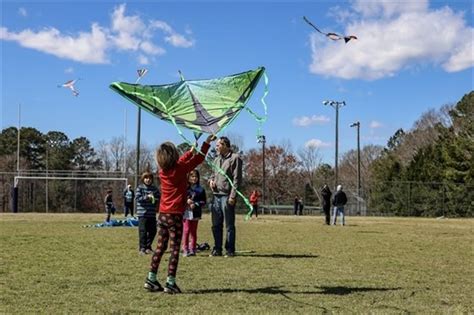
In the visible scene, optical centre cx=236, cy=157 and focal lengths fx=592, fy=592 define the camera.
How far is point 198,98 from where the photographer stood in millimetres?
9367

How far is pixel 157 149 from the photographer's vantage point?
26.7 ft

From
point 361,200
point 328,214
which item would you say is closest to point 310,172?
point 361,200

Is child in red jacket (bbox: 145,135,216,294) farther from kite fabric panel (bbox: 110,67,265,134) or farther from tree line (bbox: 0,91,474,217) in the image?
tree line (bbox: 0,91,474,217)

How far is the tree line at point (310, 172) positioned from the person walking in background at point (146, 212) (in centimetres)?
2605

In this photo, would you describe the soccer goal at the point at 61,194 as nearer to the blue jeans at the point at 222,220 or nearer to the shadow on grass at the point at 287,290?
the blue jeans at the point at 222,220

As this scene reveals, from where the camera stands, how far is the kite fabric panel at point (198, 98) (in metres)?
8.88

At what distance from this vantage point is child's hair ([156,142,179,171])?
806cm

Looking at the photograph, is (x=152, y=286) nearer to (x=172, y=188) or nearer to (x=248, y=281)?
(x=172, y=188)

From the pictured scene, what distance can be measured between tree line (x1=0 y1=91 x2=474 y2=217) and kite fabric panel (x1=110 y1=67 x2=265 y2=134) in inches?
1176

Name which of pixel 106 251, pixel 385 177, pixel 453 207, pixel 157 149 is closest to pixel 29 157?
pixel 385 177

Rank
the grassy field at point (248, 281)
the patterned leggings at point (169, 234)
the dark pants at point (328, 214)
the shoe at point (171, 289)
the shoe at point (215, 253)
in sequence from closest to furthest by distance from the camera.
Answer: the grassy field at point (248, 281) → the shoe at point (171, 289) → the patterned leggings at point (169, 234) → the shoe at point (215, 253) → the dark pants at point (328, 214)

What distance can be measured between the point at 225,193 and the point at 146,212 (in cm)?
212

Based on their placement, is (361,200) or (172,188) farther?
(361,200)

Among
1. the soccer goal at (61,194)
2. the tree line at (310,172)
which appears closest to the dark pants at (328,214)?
the tree line at (310,172)
